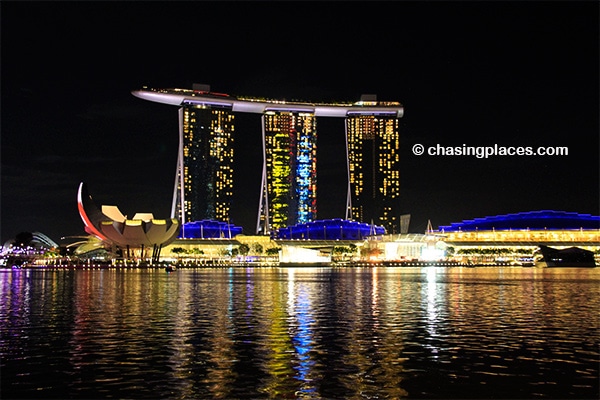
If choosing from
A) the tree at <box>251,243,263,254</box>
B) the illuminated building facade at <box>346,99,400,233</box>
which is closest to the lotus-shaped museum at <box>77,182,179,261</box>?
the tree at <box>251,243,263,254</box>

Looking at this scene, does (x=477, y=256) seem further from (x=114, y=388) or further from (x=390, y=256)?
(x=114, y=388)

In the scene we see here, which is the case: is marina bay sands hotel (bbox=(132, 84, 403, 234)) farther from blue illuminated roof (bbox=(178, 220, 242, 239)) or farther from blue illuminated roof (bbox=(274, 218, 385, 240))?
blue illuminated roof (bbox=(274, 218, 385, 240))

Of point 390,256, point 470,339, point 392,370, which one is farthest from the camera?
point 390,256

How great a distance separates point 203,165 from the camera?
6718 inches

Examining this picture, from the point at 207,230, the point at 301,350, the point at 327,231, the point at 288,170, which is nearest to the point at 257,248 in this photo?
the point at 207,230

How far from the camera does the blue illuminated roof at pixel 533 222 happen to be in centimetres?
15900

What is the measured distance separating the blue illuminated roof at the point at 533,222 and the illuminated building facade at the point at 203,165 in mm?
53351

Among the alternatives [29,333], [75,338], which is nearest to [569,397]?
[75,338]

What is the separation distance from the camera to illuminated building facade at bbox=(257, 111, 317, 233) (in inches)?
6895

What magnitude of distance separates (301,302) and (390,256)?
117 meters

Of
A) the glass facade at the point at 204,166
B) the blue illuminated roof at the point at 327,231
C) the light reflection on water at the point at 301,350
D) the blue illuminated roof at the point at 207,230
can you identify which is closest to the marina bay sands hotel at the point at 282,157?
the glass facade at the point at 204,166

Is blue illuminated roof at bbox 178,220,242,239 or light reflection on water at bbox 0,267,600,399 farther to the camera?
blue illuminated roof at bbox 178,220,242,239

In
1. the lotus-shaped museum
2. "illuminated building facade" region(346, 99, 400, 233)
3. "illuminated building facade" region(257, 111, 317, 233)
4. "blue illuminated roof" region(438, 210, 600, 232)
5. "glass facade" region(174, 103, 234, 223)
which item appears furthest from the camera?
"illuminated building facade" region(346, 99, 400, 233)

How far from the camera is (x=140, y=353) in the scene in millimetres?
19125
